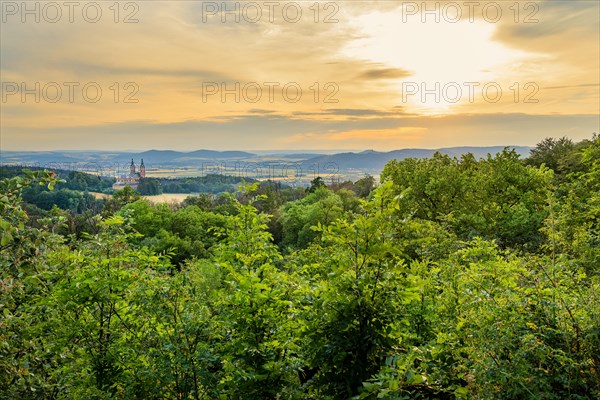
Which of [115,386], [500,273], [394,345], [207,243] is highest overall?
[500,273]

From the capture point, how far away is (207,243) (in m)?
59.3

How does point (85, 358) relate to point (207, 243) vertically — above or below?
above

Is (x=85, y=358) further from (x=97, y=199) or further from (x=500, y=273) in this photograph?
(x=97, y=199)

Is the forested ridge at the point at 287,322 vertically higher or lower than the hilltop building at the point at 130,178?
lower

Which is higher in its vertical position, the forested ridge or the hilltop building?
the hilltop building

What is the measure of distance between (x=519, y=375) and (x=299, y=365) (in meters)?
2.46

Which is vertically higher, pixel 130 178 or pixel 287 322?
pixel 130 178

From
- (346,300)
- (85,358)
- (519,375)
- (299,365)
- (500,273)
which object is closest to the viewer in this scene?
(519,375)

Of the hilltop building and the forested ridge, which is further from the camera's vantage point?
the hilltop building

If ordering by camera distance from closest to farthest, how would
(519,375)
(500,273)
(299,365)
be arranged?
1. (519,375)
2. (299,365)
3. (500,273)

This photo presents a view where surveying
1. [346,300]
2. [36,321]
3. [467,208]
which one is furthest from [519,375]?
[467,208]

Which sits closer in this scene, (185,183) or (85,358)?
(85,358)

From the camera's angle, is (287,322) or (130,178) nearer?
(287,322)

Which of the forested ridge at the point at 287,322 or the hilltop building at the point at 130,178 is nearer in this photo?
the forested ridge at the point at 287,322
